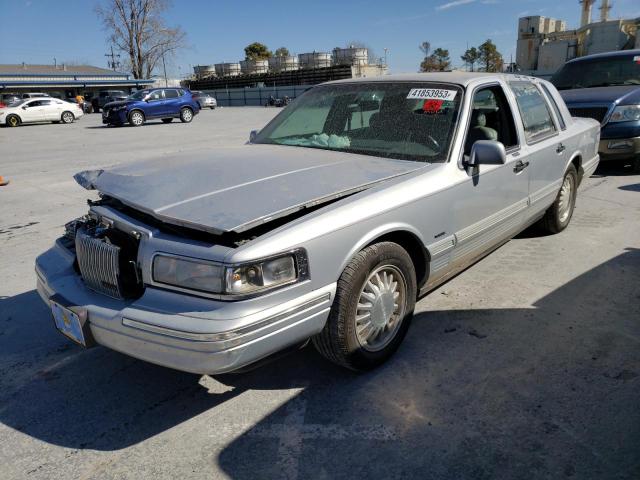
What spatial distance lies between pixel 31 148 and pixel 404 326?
53.2 feet

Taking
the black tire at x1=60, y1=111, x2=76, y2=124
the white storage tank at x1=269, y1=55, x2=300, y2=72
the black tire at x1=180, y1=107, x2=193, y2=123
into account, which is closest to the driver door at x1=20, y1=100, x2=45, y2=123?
the black tire at x1=60, y1=111, x2=76, y2=124

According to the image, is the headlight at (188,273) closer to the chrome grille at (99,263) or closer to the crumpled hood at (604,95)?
the chrome grille at (99,263)

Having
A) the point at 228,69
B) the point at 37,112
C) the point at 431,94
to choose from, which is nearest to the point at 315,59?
the point at 228,69

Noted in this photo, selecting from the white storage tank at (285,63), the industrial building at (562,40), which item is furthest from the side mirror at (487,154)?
the white storage tank at (285,63)

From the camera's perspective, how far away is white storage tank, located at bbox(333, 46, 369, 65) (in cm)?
6712

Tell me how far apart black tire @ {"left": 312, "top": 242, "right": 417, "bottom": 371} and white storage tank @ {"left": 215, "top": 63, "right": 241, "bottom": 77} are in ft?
265

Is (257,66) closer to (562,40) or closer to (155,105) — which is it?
(562,40)

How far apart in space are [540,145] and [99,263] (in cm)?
356

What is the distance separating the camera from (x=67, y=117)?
93.6 feet

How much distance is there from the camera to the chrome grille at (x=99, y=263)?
247 cm

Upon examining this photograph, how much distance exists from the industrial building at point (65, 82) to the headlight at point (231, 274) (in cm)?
5836

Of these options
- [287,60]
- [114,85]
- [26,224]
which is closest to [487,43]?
[287,60]

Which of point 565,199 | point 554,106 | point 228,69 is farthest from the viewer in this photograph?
point 228,69

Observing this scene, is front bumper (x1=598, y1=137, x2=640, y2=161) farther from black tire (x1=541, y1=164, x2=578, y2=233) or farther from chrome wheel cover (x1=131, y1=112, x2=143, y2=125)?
chrome wheel cover (x1=131, y1=112, x2=143, y2=125)
